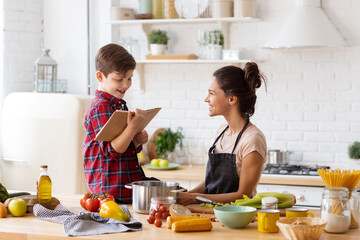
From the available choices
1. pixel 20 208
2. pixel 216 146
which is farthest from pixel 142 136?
pixel 20 208

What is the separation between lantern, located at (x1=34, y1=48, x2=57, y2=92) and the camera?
19.1 feet

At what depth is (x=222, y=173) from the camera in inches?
140

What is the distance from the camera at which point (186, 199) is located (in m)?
3.19

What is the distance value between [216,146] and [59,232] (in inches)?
50.0

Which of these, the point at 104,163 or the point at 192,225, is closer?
the point at 192,225

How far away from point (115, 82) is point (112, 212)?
0.88 meters

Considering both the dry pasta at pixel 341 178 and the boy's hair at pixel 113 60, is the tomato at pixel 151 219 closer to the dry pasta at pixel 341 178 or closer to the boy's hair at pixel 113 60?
the dry pasta at pixel 341 178

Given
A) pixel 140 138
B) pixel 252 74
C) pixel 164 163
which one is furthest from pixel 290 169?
pixel 140 138

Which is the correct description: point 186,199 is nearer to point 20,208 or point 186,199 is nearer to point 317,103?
point 20,208

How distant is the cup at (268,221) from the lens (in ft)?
8.88

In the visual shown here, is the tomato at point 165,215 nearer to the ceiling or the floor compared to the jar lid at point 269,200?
nearer to the floor

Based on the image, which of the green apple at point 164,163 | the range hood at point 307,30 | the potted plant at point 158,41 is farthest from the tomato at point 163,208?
the potted plant at point 158,41

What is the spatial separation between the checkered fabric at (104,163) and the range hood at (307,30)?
89.6 inches

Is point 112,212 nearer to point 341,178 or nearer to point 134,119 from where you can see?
point 134,119
